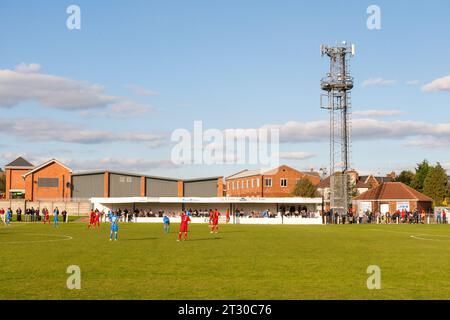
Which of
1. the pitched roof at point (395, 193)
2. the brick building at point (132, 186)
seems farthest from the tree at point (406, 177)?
the brick building at point (132, 186)

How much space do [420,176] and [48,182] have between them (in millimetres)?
86403

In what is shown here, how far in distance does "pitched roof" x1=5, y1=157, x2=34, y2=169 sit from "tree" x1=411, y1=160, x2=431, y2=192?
3458 inches

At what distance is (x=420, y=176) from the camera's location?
140875mm

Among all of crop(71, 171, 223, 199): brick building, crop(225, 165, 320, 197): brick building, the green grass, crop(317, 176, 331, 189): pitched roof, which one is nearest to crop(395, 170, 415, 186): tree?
crop(317, 176, 331, 189): pitched roof

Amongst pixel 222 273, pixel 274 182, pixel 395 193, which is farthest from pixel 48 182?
pixel 222 273

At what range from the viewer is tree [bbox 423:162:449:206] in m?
120

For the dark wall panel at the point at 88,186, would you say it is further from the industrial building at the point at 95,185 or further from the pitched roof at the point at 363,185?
the pitched roof at the point at 363,185

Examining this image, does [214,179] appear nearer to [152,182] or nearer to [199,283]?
[152,182]

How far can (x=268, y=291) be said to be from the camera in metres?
15.8

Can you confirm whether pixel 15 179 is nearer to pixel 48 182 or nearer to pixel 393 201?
pixel 48 182

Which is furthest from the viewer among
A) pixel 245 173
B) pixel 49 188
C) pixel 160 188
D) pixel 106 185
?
pixel 245 173

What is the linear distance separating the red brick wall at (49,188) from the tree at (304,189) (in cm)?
4540

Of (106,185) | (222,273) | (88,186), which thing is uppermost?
(106,185)

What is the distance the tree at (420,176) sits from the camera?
13962 centimetres
